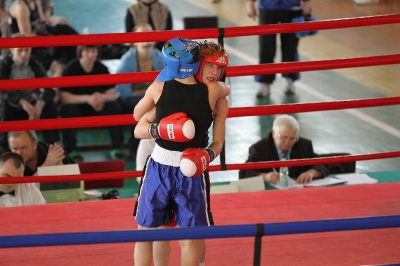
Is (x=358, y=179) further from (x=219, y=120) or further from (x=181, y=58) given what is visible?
(x=181, y=58)

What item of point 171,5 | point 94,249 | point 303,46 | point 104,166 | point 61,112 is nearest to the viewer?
point 94,249

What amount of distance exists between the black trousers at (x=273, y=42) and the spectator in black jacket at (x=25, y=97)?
270 centimetres

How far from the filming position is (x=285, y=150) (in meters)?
6.07

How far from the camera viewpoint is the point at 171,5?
1302 centimetres

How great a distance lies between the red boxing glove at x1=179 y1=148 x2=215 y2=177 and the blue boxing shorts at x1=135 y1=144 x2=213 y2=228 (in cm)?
14

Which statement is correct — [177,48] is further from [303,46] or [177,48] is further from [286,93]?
[303,46]

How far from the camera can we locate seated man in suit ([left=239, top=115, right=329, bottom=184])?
5863 mm

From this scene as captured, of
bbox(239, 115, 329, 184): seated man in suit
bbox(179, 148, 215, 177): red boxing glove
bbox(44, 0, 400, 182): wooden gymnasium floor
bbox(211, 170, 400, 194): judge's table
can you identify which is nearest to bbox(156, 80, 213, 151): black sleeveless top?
bbox(179, 148, 215, 177): red boxing glove

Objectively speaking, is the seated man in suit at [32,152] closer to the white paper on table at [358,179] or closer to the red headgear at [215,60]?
the white paper on table at [358,179]

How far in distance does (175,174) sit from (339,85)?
6.92 meters

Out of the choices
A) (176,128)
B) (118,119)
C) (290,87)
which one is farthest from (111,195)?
(290,87)

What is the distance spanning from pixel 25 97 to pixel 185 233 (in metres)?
5.69

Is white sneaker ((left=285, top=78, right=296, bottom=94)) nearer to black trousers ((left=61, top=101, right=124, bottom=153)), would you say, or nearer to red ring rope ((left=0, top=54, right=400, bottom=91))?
black trousers ((left=61, top=101, right=124, bottom=153))

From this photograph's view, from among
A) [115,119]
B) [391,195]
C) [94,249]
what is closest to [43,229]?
[94,249]
